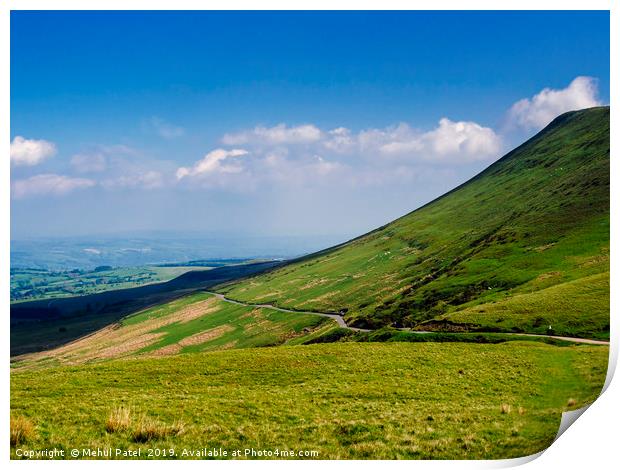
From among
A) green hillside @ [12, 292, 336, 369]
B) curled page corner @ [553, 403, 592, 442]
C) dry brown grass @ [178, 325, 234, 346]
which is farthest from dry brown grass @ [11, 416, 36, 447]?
dry brown grass @ [178, 325, 234, 346]

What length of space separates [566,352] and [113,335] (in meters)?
171

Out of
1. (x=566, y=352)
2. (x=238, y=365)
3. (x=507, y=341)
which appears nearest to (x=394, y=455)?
(x=238, y=365)

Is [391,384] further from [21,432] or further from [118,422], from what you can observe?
[21,432]

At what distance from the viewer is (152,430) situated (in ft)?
68.8

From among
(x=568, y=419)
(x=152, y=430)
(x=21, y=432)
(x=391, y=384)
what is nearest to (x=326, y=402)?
(x=391, y=384)

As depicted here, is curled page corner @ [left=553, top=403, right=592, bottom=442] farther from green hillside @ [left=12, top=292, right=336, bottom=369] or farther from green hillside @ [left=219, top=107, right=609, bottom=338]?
green hillside @ [left=12, top=292, right=336, bottom=369]

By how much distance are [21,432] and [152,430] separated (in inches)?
241

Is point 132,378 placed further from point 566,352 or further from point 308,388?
point 566,352

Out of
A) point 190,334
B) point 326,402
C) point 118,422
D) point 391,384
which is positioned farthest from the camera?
point 190,334

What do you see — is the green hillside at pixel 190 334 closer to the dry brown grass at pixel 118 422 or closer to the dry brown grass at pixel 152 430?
the dry brown grass at pixel 118 422

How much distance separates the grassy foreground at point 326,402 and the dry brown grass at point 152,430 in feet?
0.17

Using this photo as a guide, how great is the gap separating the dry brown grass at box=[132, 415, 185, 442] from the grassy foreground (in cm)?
5

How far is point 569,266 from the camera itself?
76.7 m

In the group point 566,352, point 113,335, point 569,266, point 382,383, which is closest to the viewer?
point 382,383
